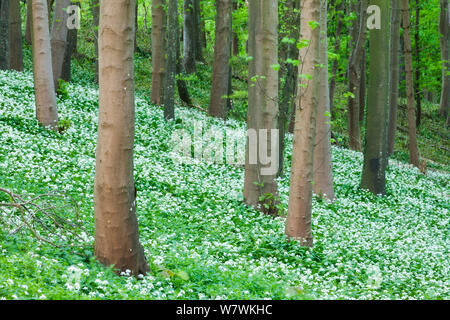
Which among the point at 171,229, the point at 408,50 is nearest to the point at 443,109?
the point at 408,50

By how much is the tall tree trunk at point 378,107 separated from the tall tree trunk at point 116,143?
1171cm

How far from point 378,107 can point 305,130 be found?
8427 millimetres

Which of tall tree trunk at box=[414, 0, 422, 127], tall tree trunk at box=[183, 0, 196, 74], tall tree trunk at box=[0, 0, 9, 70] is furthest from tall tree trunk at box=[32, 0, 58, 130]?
tall tree trunk at box=[414, 0, 422, 127]

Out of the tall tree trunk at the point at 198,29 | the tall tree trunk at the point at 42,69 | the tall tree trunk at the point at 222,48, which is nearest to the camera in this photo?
the tall tree trunk at the point at 42,69

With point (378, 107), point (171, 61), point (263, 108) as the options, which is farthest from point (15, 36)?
point (378, 107)

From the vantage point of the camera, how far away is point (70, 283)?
5980 mm

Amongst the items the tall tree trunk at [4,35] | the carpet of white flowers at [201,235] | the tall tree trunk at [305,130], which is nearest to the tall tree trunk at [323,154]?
the carpet of white flowers at [201,235]

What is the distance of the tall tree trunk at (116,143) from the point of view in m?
6.61

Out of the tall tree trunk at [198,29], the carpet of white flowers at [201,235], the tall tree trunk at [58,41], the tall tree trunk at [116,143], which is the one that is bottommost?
the carpet of white flowers at [201,235]

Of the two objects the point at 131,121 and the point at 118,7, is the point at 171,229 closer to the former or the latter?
the point at 131,121

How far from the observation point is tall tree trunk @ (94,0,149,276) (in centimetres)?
661

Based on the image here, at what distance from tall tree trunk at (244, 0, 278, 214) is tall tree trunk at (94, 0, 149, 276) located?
15.8 feet

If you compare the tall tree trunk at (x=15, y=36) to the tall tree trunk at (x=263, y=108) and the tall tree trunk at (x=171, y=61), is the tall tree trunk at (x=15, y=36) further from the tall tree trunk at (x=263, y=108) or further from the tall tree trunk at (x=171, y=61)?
the tall tree trunk at (x=263, y=108)

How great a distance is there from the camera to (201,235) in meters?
9.90
